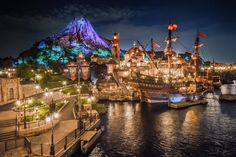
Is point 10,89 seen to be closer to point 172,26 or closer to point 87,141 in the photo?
point 87,141

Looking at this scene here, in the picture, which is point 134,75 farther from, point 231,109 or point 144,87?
point 231,109

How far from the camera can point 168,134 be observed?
33188mm

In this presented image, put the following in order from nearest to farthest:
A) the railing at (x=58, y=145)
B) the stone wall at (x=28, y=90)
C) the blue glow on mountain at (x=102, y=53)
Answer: the railing at (x=58, y=145), the stone wall at (x=28, y=90), the blue glow on mountain at (x=102, y=53)

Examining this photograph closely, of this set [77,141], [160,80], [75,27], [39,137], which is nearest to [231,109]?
[160,80]

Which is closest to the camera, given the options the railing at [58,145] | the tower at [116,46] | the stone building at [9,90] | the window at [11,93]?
the railing at [58,145]

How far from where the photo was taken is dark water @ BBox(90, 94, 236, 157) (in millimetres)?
26469

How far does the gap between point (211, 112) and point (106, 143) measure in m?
31.0

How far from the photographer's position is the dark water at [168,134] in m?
26.5

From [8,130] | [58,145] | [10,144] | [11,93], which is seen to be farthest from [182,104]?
[10,144]

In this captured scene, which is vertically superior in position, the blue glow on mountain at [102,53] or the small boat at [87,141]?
the blue glow on mountain at [102,53]

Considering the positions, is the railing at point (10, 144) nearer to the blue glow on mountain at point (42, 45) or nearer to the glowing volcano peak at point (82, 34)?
the blue glow on mountain at point (42, 45)

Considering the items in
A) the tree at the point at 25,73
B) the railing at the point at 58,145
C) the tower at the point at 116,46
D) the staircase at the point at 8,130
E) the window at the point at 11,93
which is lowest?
the railing at the point at 58,145

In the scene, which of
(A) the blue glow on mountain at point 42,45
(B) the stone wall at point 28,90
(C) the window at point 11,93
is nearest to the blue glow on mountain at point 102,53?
(A) the blue glow on mountain at point 42,45

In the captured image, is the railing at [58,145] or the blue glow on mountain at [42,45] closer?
the railing at [58,145]
